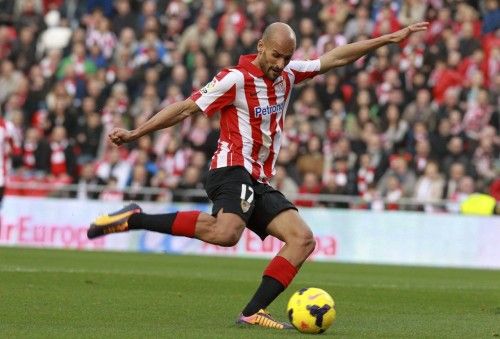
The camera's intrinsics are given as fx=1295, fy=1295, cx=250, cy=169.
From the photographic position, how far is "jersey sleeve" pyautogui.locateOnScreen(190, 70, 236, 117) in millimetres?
10242

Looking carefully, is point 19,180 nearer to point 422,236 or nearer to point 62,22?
point 62,22

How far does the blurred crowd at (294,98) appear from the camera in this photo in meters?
23.0

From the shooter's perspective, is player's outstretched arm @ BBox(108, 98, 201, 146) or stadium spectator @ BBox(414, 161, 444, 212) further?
stadium spectator @ BBox(414, 161, 444, 212)

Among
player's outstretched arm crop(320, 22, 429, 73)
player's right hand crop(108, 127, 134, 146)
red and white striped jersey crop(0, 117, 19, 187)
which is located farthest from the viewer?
red and white striped jersey crop(0, 117, 19, 187)

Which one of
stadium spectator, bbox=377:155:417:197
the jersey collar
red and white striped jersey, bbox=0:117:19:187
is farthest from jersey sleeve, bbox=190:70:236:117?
stadium spectator, bbox=377:155:417:197

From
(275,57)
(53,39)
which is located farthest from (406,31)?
(53,39)

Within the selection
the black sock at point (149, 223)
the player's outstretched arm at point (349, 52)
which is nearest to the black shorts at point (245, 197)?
the black sock at point (149, 223)

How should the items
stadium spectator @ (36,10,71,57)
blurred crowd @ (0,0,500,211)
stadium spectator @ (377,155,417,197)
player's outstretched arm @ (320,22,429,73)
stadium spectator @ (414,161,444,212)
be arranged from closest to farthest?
1. player's outstretched arm @ (320,22,429,73)
2. stadium spectator @ (414,161,444,212)
3. stadium spectator @ (377,155,417,197)
4. blurred crowd @ (0,0,500,211)
5. stadium spectator @ (36,10,71,57)

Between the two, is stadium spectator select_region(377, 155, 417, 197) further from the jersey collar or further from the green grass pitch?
the jersey collar

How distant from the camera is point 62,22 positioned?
2881cm

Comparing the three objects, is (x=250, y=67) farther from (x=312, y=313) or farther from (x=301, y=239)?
(x=312, y=313)

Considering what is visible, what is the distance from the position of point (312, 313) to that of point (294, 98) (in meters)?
15.3

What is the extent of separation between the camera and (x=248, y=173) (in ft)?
34.2

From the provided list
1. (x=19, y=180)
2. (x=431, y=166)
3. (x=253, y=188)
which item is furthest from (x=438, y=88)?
(x=253, y=188)
